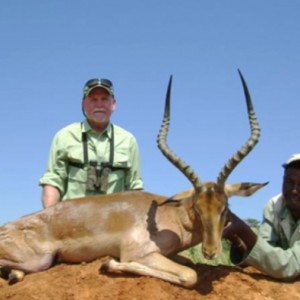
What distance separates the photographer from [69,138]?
922cm

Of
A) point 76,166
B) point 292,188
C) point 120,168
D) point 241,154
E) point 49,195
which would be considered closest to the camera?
point 241,154

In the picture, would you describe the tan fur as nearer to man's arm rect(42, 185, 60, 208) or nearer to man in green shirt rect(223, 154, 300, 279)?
man in green shirt rect(223, 154, 300, 279)

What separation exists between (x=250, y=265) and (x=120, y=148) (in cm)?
301

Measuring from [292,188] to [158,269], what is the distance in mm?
2100

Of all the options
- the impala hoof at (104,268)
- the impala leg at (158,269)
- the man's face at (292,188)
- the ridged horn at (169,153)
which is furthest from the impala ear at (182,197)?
the man's face at (292,188)

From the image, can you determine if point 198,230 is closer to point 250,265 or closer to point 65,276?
point 250,265

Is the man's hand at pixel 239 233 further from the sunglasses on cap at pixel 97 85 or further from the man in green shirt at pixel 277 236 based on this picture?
the sunglasses on cap at pixel 97 85

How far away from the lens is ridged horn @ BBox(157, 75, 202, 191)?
700 cm

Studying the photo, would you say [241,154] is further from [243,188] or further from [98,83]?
[98,83]

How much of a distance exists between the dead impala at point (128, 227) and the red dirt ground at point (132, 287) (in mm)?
199

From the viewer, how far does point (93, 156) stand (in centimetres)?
919

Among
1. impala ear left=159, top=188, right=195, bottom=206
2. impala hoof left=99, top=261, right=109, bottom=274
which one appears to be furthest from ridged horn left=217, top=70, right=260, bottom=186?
impala hoof left=99, top=261, right=109, bottom=274

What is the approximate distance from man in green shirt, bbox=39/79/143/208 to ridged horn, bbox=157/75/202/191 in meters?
1.99

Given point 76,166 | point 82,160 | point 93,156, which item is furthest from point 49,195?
point 93,156
